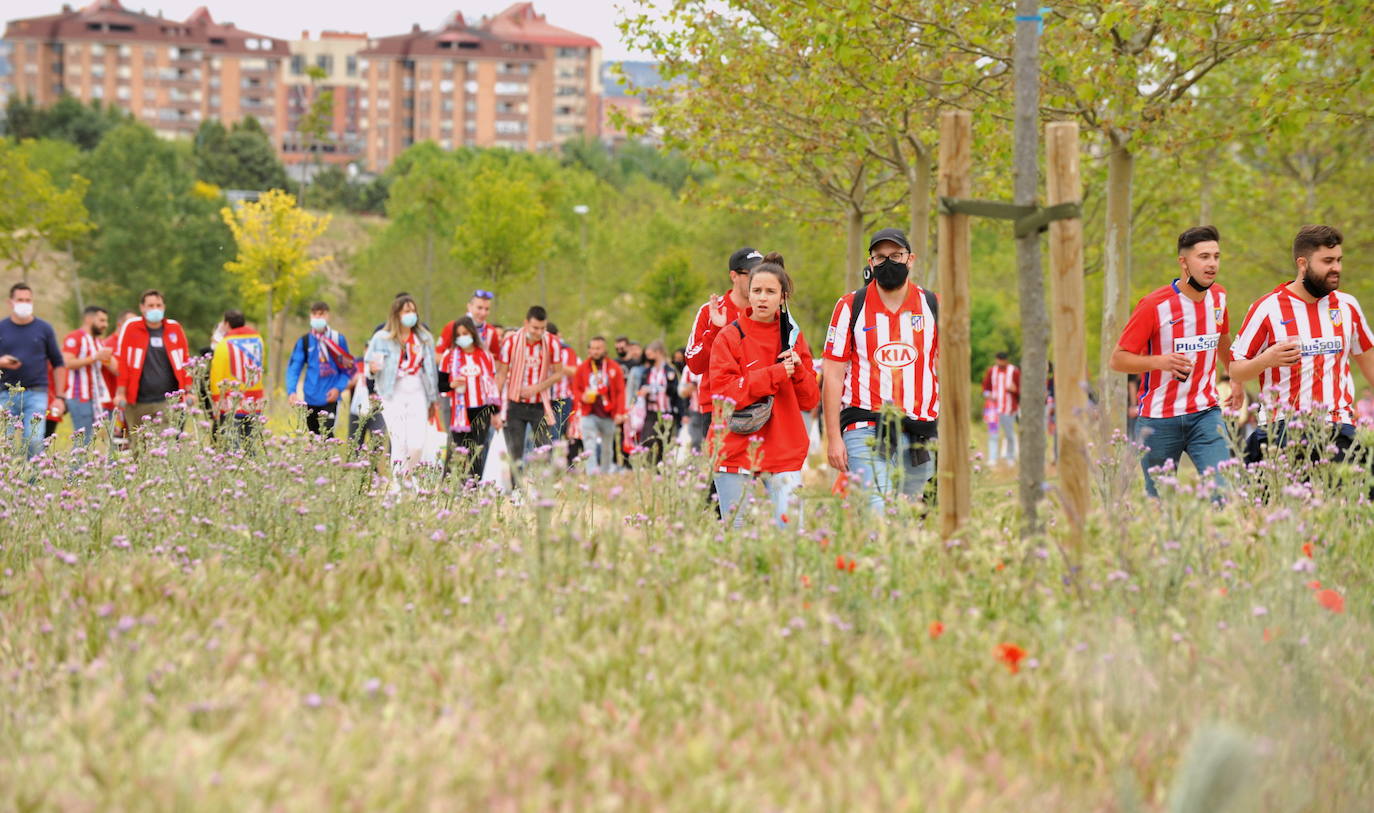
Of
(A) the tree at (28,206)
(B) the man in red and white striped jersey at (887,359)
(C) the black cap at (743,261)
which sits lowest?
(B) the man in red and white striped jersey at (887,359)

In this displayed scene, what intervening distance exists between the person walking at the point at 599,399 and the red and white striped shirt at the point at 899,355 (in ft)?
37.6

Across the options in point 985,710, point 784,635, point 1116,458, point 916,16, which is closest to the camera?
point 985,710

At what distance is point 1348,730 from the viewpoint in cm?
455

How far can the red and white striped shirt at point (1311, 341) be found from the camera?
806 centimetres

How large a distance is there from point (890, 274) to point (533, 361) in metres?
6.90

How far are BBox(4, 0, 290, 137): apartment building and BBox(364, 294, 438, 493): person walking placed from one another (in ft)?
522

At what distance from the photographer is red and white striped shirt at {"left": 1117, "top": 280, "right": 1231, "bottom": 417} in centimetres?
825

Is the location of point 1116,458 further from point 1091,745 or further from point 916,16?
point 916,16

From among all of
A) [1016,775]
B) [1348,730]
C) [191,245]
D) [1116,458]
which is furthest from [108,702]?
[191,245]

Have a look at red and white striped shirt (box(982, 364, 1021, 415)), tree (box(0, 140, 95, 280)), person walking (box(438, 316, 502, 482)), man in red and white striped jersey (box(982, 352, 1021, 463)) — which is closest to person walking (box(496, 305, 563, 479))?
person walking (box(438, 316, 502, 482))

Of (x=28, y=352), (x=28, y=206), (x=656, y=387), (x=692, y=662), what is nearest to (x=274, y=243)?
(x=28, y=206)

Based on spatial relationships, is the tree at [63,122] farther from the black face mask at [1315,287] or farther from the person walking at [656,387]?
the black face mask at [1315,287]

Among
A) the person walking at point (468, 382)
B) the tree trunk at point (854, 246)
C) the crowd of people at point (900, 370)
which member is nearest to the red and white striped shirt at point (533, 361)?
the person walking at point (468, 382)

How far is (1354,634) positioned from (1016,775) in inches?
67.9
